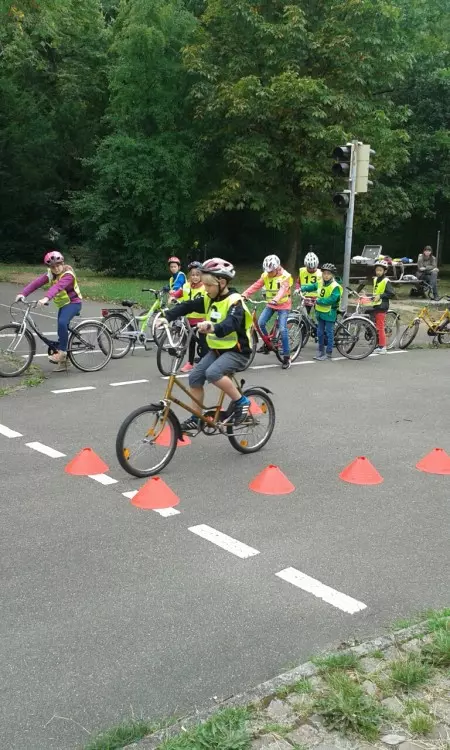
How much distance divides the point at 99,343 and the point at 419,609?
8351 millimetres

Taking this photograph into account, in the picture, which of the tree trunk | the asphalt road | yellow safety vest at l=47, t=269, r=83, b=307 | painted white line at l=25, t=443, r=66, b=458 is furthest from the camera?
the tree trunk

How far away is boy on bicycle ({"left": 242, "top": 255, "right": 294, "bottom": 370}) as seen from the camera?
1194 centimetres

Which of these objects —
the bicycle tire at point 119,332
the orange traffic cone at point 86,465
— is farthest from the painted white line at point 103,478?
the bicycle tire at point 119,332

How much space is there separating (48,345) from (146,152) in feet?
60.3

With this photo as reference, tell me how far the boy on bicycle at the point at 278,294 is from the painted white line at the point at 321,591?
7648 millimetres

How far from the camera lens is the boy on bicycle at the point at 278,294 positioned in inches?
470

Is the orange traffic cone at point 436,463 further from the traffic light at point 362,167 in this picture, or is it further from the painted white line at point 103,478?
the traffic light at point 362,167

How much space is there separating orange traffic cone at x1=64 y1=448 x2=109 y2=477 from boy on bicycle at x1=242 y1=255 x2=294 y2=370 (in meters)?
5.97

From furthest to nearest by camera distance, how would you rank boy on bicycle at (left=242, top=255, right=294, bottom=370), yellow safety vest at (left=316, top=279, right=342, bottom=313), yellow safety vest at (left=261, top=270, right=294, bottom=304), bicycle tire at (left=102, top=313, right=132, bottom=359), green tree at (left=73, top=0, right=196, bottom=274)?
1. green tree at (left=73, top=0, right=196, bottom=274)
2. yellow safety vest at (left=316, top=279, right=342, bottom=313)
3. bicycle tire at (left=102, top=313, right=132, bottom=359)
4. yellow safety vest at (left=261, top=270, right=294, bottom=304)
5. boy on bicycle at (left=242, top=255, right=294, bottom=370)

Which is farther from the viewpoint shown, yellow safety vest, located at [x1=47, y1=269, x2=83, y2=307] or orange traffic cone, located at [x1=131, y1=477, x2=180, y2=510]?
yellow safety vest, located at [x1=47, y1=269, x2=83, y2=307]

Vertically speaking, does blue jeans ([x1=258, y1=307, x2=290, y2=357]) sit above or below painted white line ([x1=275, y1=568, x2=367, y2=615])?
above

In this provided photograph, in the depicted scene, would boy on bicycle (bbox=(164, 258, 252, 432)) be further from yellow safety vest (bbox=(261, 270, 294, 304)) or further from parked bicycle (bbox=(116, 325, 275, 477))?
yellow safety vest (bbox=(261, 270, 294, 304))

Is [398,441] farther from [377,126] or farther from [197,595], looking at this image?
[377,126]

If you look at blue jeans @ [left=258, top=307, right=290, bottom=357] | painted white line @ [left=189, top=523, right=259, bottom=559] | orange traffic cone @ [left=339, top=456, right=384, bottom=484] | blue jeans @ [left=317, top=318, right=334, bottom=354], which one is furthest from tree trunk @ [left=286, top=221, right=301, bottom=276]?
painted white line @ [left=189, top=523, right=259, bottom=559]
